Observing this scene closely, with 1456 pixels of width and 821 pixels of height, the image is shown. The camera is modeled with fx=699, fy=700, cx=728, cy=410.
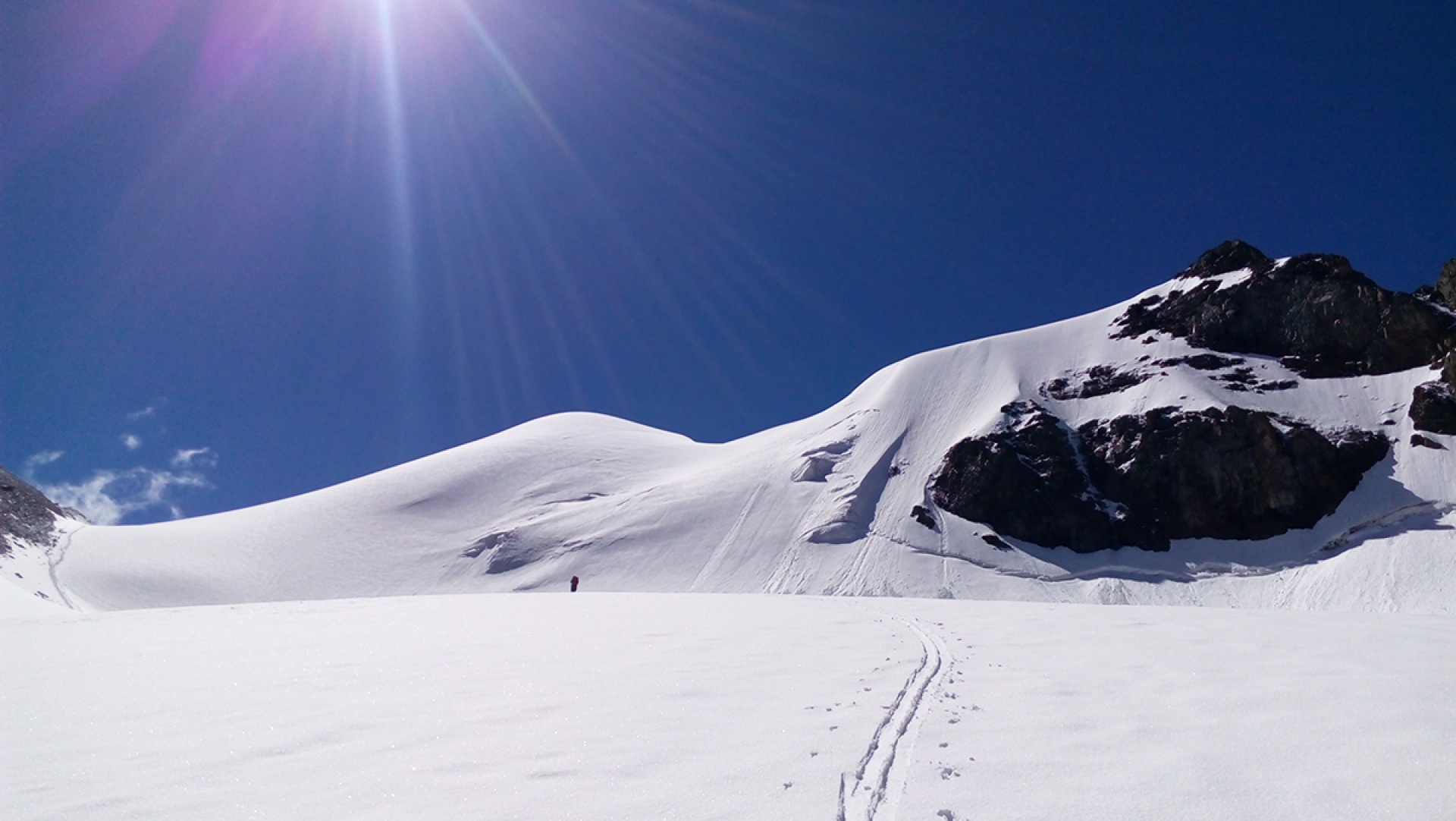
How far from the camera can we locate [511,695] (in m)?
7.68

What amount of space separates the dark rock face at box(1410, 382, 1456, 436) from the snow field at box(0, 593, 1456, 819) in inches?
1891

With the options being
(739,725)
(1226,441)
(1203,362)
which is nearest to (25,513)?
(739,725)

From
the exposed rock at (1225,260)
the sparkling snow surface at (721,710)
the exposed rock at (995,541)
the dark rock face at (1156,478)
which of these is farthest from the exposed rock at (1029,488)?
the sparkling snow surface at (721,710)

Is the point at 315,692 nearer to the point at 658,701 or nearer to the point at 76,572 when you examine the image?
the point at 658,701

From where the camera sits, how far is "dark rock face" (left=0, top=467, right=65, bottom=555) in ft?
140

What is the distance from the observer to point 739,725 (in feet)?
21.5

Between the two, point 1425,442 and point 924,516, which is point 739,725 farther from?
point 1425,442

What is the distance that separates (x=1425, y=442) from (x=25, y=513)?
91.3 m

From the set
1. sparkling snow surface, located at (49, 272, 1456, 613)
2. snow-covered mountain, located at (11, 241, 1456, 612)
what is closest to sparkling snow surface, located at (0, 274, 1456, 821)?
sparkling snow surface, located at (49, 272, 1456, 613)

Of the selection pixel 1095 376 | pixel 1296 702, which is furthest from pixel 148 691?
pixel 1095 376

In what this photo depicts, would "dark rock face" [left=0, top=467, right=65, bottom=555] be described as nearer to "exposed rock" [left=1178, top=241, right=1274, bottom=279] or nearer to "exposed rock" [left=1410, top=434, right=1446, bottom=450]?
"exposed rock" [left=1410, top=434, right=1446, bottom=450]

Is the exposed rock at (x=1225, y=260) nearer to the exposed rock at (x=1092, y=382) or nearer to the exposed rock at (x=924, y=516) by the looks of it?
the exposed rock at (x=1092, y=382)

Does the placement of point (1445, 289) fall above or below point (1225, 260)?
below

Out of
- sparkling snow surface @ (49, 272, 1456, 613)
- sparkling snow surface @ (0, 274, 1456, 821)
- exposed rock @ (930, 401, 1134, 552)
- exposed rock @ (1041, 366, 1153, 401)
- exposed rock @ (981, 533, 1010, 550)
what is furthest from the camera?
exposed rock @ (1041, 366, 1153, 401)
